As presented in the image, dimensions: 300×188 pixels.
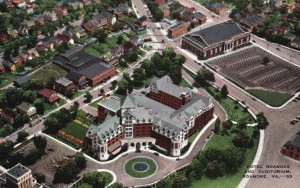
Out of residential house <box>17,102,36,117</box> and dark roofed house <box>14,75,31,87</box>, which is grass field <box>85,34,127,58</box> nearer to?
dark roofed house <box>14,75,31,87</box>

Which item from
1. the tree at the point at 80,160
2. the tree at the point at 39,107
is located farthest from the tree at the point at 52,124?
the tree at the point at 80,160

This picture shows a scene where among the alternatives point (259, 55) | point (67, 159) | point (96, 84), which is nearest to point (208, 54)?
point (259, 55)

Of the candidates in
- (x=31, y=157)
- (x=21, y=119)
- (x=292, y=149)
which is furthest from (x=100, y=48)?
(x=292, y=149)

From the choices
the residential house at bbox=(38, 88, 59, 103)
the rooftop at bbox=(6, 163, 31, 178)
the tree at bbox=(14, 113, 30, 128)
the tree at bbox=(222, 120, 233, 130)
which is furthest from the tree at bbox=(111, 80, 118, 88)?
the rooftop at bbox=(6, 163, 31, 178)

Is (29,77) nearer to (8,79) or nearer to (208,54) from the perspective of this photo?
(8,79)

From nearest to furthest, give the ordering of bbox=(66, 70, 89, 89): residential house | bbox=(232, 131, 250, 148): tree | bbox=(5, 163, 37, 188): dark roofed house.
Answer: bbox=(5, 163, 37, 188): dark roofed house, bbox=(232, 131, 250, 148): tree, bbox=(66, 70, 89, 89): residential house

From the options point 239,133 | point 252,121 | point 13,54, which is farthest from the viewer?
point 13,54

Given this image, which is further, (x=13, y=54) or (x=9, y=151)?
(x=13, y=54)
